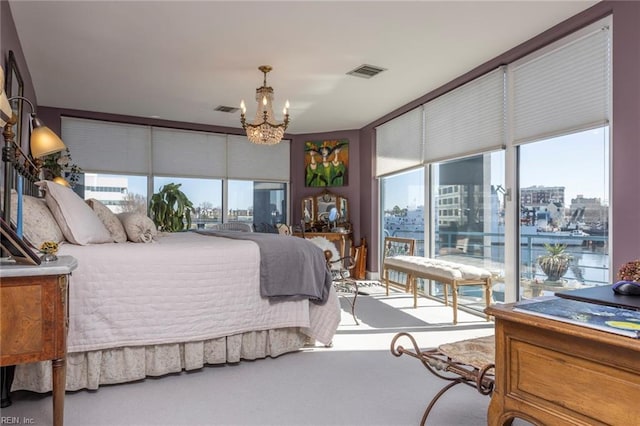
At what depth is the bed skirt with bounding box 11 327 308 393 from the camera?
2123 mm

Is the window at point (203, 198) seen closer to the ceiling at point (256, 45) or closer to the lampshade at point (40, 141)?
the ceiling at point (256, 45)

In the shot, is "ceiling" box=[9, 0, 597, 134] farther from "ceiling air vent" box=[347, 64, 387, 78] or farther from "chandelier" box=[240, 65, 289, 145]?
"chandelier" box=[240, 65, 289, 145]

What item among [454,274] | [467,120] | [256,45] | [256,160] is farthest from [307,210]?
[256,45]

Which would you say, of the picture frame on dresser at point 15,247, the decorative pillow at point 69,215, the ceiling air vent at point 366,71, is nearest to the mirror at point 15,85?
the decorative pillow at point 69,215

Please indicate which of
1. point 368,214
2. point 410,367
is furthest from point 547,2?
point 368,214

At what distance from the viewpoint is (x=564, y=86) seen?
126 inches

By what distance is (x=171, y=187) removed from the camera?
5898mm

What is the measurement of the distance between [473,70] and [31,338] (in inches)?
163

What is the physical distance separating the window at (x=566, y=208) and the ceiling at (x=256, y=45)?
970 mm

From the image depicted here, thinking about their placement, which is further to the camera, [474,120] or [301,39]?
[474,120]

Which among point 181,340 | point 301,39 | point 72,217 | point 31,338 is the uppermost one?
point 301,39

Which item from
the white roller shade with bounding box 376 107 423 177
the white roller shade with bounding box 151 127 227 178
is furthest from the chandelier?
the white roller shade with bounding box 151 127 227 178

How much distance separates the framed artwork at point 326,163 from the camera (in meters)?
6.97

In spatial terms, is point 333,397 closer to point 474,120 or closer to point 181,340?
point 181,340
